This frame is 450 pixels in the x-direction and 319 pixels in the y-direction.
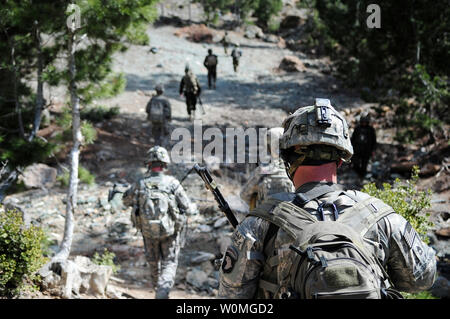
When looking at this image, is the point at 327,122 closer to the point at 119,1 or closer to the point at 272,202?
the point at 272,202

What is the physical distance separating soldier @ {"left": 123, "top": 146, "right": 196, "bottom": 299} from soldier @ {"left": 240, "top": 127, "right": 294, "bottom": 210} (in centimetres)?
96

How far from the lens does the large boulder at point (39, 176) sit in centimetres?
878

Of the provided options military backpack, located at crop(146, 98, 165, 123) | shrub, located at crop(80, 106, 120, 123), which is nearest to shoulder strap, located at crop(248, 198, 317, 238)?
military backpack, located at crop(146, 98, 165, 123)

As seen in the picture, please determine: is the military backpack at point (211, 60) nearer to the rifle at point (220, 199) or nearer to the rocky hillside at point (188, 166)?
the rocky hillside at point (188, 166)

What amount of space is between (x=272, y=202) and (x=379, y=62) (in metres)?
11.1

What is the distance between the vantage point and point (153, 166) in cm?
502

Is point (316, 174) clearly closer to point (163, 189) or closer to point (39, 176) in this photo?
point (163, 189)

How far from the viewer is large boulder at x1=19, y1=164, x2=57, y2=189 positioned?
878cm

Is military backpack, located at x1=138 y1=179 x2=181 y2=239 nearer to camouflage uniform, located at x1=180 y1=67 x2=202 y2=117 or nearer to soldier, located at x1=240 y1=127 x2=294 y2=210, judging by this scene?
soldier, located at x1=240 y1=127 x2=294 y2=210

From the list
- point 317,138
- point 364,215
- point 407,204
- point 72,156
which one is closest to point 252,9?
point 72,156

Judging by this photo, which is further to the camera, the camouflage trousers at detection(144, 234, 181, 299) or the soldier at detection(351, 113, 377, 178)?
the soldier at detection(351, 113, 377, 178)

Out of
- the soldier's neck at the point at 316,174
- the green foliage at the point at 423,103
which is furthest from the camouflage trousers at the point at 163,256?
the green foliage at the point at 423,103
